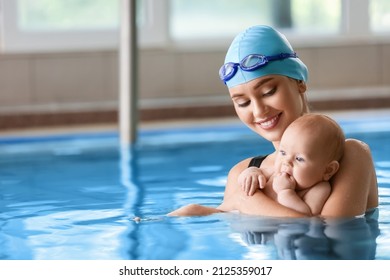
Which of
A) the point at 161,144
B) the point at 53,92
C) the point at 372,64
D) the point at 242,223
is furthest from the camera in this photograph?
the point at 372,64

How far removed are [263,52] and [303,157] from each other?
0.57 meters

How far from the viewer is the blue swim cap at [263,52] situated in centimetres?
444

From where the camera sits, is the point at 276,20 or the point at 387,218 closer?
the point at 387,218

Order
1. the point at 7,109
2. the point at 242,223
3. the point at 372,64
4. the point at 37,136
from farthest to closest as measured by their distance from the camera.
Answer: the point at 372,64, the point at 7,109, the point at 37,136, the point at 242,223

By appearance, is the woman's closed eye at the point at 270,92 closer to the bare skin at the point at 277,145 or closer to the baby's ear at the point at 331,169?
the bare skin at the point at 277,145

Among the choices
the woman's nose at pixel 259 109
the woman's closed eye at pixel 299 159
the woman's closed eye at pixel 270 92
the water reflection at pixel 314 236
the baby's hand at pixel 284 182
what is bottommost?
the water reflection at pixel 314 236

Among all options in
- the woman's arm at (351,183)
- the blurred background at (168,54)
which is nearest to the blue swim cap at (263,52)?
the woman's arm at (351,183)

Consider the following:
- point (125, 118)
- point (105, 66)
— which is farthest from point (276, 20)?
point (125, 118)

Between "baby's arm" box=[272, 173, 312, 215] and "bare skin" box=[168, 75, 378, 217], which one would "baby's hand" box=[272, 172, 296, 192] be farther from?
"bare skin" box=[168, 75, 378, 217]

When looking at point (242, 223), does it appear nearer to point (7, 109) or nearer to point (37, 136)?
point (37, 136)

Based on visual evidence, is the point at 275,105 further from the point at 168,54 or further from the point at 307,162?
the point at 168,54

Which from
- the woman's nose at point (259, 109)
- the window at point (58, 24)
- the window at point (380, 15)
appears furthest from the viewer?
the window at point (380, 15)

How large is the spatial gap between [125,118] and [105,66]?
2378mm

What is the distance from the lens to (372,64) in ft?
38.3
